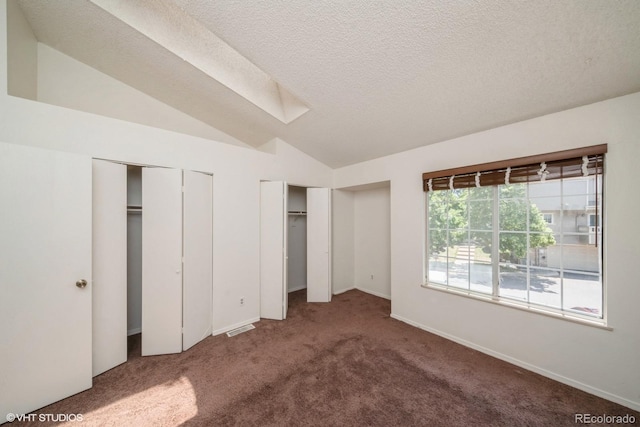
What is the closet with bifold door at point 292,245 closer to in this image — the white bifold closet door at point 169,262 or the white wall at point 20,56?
the white bifold closet door at point 169,262

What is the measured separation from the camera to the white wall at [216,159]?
68.4 inches

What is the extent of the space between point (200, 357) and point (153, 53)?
3.05m

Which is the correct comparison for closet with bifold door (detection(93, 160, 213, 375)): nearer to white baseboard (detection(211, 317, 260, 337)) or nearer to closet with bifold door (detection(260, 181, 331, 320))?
white baseboard (detection(211, 317, 260, 337))

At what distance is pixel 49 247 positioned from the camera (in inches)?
63.6

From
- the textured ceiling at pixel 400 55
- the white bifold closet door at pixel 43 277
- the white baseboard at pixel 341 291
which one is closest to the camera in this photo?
the textured ceiling at pixel 400 55

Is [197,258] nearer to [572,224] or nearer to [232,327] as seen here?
[232,327]

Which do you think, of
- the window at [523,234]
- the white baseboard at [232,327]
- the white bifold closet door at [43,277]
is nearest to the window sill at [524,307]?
the window at [523,234]

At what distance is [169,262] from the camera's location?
7.29 ft

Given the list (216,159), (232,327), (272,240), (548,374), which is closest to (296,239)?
(272,240)

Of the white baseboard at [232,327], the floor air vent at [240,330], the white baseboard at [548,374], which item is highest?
the white baseboard at [548,374]

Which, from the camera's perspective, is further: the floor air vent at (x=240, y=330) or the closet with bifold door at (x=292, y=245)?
the closet with bifold door at (x=292, y=245)

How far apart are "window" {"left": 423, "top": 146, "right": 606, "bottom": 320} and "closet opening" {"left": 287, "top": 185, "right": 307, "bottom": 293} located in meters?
2.34

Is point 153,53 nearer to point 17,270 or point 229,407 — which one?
point 17,270

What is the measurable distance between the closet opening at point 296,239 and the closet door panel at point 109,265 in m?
2.44
